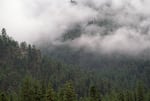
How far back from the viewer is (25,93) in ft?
341

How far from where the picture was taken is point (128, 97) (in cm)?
15538

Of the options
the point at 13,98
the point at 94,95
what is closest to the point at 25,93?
the point at 94,95

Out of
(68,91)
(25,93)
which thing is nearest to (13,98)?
(25,93)

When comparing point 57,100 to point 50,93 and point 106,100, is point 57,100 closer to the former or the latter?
point 50,93

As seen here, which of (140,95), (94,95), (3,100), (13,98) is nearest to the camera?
(94,95)

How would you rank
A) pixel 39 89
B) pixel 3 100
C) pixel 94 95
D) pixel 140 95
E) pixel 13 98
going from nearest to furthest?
pixel 94 95, pixel 3 100, pixel 39 89, pixel 13 98, pixel 140 95

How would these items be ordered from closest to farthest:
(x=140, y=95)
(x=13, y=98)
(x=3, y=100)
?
(x=3, y=100)
(x=13, y=98)
(x=140, y=95)

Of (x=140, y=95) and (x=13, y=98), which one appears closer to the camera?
(x=13, y=98)

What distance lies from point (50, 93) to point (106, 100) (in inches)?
3186

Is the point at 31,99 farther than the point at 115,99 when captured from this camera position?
No

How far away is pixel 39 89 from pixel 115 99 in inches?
2124

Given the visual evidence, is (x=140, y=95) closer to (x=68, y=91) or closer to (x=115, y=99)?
(x=115, y=99)

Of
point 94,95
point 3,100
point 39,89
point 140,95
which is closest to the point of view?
point 94,95

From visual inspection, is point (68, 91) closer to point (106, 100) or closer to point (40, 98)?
point (40, 98)
